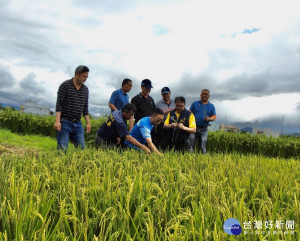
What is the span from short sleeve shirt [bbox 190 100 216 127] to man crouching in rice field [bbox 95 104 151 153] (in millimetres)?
2341

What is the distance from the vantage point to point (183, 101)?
5.80m

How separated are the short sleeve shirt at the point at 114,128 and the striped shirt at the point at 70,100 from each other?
57cm

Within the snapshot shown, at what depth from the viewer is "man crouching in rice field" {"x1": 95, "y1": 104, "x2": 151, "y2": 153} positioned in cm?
461

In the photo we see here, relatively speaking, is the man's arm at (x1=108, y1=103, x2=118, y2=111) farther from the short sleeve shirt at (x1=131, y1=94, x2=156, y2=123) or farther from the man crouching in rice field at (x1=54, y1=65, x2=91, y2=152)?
the man crouching in rice field at (x1=54, y1=65, x2=91, y2=152)

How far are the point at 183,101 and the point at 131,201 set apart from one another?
4245 millimetres

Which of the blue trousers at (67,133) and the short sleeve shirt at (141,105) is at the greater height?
the short sleeve shirt at (141,105)

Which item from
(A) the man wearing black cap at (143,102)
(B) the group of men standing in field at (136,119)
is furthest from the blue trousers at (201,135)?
(A) the man wearing black cap at (143,102)

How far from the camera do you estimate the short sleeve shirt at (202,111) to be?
22.3 feet

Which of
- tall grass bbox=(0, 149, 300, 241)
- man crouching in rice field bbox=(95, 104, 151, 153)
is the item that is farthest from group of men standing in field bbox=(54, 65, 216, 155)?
tall grass bbox=(0, 149, 300, 241)

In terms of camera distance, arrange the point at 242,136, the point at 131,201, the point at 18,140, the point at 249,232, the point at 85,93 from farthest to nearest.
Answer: the point at 242,136 → the point at 18,140 → the point at 85,93 → the point at 131,201 → the point at 249,232

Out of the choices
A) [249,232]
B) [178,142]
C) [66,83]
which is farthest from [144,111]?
[249,232]

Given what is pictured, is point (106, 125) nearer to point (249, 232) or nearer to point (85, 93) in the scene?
point (85, 93)

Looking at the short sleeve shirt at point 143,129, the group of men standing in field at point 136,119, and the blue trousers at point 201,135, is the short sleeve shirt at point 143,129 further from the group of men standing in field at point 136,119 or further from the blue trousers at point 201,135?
the blue trousers at point 201,135

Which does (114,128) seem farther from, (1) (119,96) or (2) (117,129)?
(1) (119,96)
